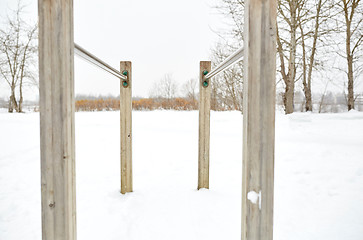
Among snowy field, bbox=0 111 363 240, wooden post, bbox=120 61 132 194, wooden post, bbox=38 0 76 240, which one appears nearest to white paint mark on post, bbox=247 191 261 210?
wooden post, bbox=38 0 76 240

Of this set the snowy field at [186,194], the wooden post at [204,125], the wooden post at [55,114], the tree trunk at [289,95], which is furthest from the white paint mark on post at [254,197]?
the tree trunk at [289,95]

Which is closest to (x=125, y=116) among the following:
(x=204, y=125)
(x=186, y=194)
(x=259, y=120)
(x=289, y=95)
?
(x=204, y=125)

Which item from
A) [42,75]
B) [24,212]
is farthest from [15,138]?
[42,75]

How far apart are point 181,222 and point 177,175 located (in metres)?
0.83

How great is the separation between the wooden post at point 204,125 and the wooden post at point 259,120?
1006 millimetres

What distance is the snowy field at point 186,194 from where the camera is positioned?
3.85 feet

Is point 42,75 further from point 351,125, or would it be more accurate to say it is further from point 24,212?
point 351,125

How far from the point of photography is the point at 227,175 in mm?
2010

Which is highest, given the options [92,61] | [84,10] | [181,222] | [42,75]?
[84,10]

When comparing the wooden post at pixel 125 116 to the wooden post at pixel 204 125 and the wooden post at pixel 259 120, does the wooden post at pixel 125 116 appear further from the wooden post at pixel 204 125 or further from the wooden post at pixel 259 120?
the wooden post at pixel 259 120

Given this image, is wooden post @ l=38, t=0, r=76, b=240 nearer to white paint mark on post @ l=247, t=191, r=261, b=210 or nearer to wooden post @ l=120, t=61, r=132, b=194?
white paint mark on post @ l=247, t=191, r=261, b=210

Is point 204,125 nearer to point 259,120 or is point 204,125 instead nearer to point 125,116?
point 125,116

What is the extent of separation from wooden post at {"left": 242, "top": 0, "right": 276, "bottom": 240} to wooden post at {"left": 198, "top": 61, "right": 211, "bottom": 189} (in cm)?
101

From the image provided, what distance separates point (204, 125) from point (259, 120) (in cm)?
102
